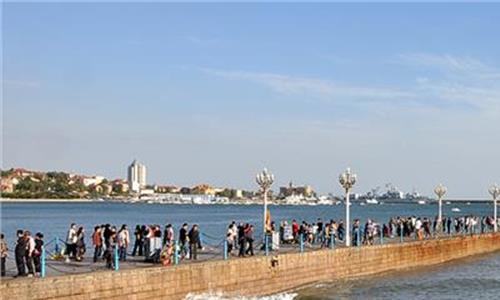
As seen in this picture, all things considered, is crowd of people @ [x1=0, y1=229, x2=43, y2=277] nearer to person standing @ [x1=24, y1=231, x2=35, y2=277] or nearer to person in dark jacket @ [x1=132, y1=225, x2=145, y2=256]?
person standing @ [x1=24, y1=231, x2=35, y2=277]

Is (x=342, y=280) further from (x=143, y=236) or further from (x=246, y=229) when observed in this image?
(x=143, y=236)

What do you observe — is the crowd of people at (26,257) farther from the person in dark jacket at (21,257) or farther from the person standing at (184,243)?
the person standing at (184,243)

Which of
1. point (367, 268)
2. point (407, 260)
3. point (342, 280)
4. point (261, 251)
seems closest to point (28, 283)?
point (261, 251)

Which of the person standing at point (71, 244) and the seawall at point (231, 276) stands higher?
the person standing at point (71, 244)

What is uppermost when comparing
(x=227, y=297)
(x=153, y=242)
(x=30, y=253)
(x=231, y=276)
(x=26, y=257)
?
(x=153, y=242)

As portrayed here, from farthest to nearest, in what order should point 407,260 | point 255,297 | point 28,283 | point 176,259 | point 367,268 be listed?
point 407,260 < point 367,268 < point 255,297 < point 176,259 < point 28,283

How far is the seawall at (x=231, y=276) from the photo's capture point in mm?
22891

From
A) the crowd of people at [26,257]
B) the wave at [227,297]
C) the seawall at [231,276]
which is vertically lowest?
the wave at [227,297]

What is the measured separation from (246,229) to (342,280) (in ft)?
21.7

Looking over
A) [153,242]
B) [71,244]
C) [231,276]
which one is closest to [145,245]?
[153,242]

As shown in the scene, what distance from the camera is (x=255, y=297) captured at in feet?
102

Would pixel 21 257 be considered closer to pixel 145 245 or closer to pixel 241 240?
pixel 145 245

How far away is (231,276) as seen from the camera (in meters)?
30.3

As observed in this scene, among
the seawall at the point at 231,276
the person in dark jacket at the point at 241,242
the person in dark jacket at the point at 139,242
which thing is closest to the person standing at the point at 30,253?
the seawall at the point at 231,276
